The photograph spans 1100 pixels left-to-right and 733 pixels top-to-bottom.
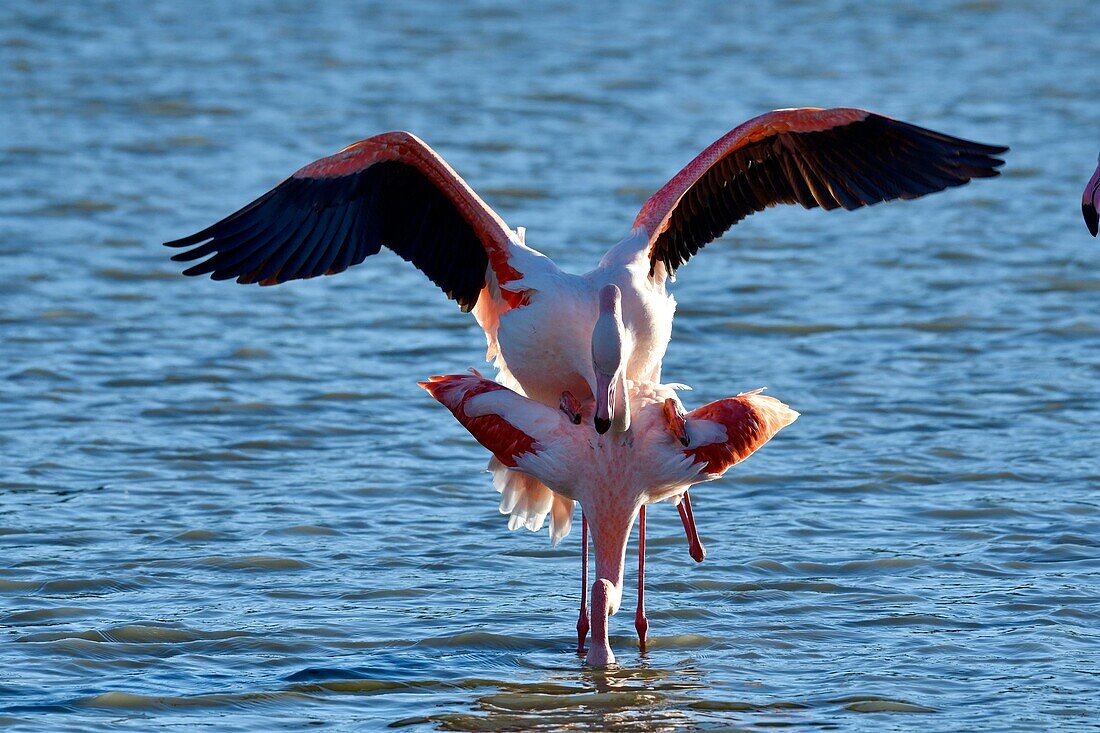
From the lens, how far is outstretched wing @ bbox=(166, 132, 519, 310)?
8297mm

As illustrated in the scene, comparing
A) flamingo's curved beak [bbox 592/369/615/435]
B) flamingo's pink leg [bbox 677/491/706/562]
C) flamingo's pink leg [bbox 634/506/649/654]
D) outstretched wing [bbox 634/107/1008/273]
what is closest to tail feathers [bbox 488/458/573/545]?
flamingo's pink leg [bbox 634/506/649/654]

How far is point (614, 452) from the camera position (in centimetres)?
776

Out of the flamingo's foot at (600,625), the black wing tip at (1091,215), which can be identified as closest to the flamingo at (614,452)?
the flamingo's foot at (600,625)

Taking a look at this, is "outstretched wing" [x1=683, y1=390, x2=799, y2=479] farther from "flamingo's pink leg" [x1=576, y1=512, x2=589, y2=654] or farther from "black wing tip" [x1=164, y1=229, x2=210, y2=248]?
"black wing tip" [x1=164, y1=229, x2=210, y2=248]

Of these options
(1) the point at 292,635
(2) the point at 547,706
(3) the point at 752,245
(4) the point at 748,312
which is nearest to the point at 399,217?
(1) the point at 292,635

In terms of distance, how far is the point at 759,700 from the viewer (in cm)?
733

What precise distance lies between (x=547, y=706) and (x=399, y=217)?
2706 mm

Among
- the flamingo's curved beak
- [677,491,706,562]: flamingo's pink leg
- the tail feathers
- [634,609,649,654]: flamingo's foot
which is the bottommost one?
[634,609,649,654]: flamingo's foot

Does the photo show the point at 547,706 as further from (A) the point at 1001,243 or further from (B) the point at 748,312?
(A) the point at 1001,243

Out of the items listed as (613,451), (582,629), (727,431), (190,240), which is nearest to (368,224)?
(190,240)

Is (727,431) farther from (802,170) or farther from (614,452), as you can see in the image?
(802,170)

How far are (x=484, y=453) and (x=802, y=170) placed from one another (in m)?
2.89

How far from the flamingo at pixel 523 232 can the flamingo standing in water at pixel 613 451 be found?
0.19 meters

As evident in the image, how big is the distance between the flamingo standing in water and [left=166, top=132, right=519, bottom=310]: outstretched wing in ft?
2.50
